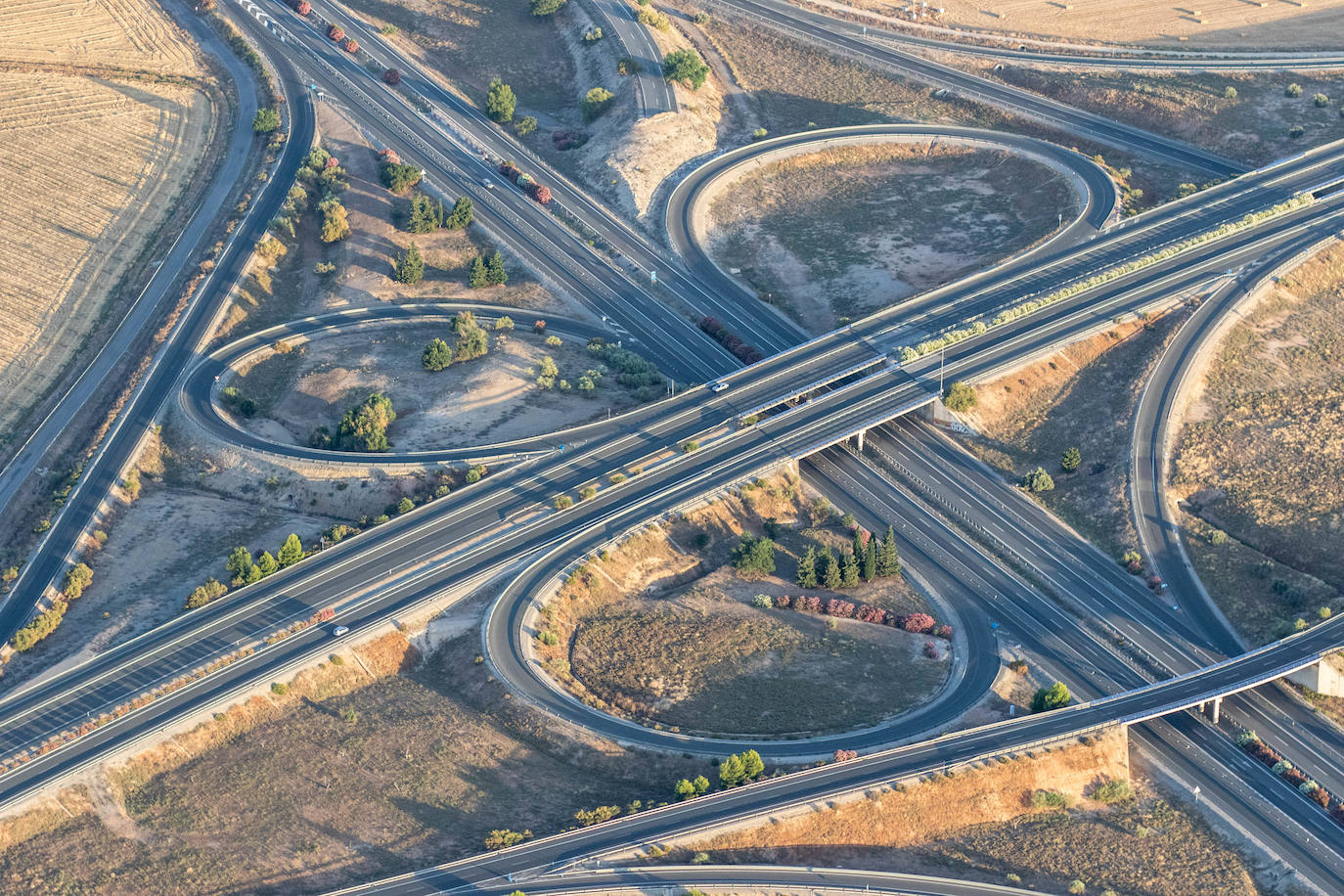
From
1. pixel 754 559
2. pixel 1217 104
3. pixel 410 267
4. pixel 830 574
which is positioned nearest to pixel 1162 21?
pixel 1217 104

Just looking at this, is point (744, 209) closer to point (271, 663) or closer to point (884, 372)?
point (884, 372)

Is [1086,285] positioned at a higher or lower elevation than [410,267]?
higher

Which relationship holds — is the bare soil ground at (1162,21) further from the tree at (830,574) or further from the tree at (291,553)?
the tree at (291,553)

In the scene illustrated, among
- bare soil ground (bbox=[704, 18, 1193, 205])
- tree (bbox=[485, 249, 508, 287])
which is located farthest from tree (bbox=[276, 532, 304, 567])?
bare soil ground (bbox=[704, 18, 1193, 205])

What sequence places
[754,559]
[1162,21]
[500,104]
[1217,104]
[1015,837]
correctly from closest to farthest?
[1015,837] → [754,559] → [1217,104] → [500,104] → [1162,21]

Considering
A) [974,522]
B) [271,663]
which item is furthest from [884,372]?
[271,663]

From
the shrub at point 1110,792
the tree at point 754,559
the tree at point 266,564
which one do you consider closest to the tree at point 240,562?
the tree at point 266,564

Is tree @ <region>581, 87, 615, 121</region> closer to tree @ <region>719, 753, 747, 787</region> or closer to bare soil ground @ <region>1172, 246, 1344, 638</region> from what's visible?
bare soil ground @ <region>1172, 246, 1344, 638</region>

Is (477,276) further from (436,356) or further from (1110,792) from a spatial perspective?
(1110,792)
